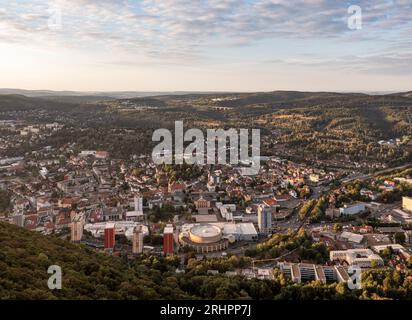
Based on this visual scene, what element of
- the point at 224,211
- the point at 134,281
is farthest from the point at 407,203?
the point at 134,281

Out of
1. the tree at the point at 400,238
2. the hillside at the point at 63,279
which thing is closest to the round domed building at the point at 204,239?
the hillside at the point at 63,279

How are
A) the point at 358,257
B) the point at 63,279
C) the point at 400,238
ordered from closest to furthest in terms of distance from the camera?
the point at 63,279, the point at 358,257, the point at 400,238

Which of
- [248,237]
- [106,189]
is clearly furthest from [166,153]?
[248,237]
